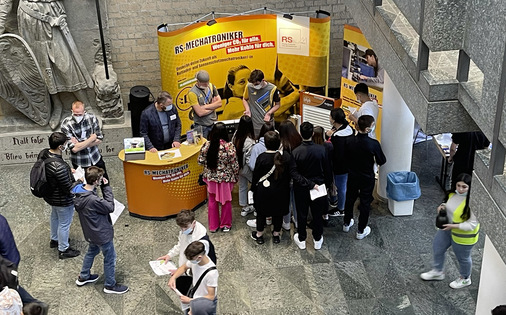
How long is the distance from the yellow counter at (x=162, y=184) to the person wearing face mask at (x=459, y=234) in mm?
2932

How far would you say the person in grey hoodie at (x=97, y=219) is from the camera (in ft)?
20.2

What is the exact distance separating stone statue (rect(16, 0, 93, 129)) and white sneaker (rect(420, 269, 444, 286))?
540 cm

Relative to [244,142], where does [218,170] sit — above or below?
below

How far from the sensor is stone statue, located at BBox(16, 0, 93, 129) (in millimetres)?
8930

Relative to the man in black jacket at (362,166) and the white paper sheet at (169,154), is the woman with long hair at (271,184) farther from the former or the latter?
the white paper sheet at (169,154)

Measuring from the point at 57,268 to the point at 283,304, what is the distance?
2533 mm

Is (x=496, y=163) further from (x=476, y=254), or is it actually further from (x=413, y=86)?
(x=476, y=254)

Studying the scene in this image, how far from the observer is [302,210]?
7.29 m

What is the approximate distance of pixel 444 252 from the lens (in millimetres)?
6773

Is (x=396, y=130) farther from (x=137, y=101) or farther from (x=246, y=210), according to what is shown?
(x=137, y=101)

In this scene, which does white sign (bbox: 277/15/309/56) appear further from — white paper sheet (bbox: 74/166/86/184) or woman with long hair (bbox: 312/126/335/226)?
white paper sheet (bbox: 74/166/86/184)

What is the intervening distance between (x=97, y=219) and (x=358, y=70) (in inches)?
176

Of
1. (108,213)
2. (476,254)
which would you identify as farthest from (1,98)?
(476,254)

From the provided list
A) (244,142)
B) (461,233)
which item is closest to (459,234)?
(461,233)
